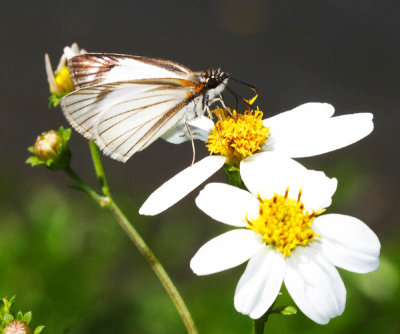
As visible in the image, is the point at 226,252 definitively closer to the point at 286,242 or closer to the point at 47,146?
the point at 286,242

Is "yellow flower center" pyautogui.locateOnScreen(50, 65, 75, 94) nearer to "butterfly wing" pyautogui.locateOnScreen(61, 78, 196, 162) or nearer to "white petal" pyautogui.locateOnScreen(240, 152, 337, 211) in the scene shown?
"butterfly wing" pyautogui.locateOnScreen(61, 78, 196, 162)

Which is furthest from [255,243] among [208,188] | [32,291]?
[32,291]

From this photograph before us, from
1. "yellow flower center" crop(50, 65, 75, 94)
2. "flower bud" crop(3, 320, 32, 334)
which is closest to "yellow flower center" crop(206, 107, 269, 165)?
"yellow flower center" crop(50, 65, 75, 94)

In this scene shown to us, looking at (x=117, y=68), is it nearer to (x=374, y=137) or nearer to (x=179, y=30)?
(x=374, y=137)

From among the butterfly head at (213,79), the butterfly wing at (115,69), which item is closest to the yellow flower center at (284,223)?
the butterfly head at (213,79)

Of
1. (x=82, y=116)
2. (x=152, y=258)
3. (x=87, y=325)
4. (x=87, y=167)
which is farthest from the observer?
(x=87, y=167)

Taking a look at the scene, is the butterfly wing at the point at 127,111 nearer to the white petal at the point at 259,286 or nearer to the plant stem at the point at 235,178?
the plant stem at the point at 235,178
